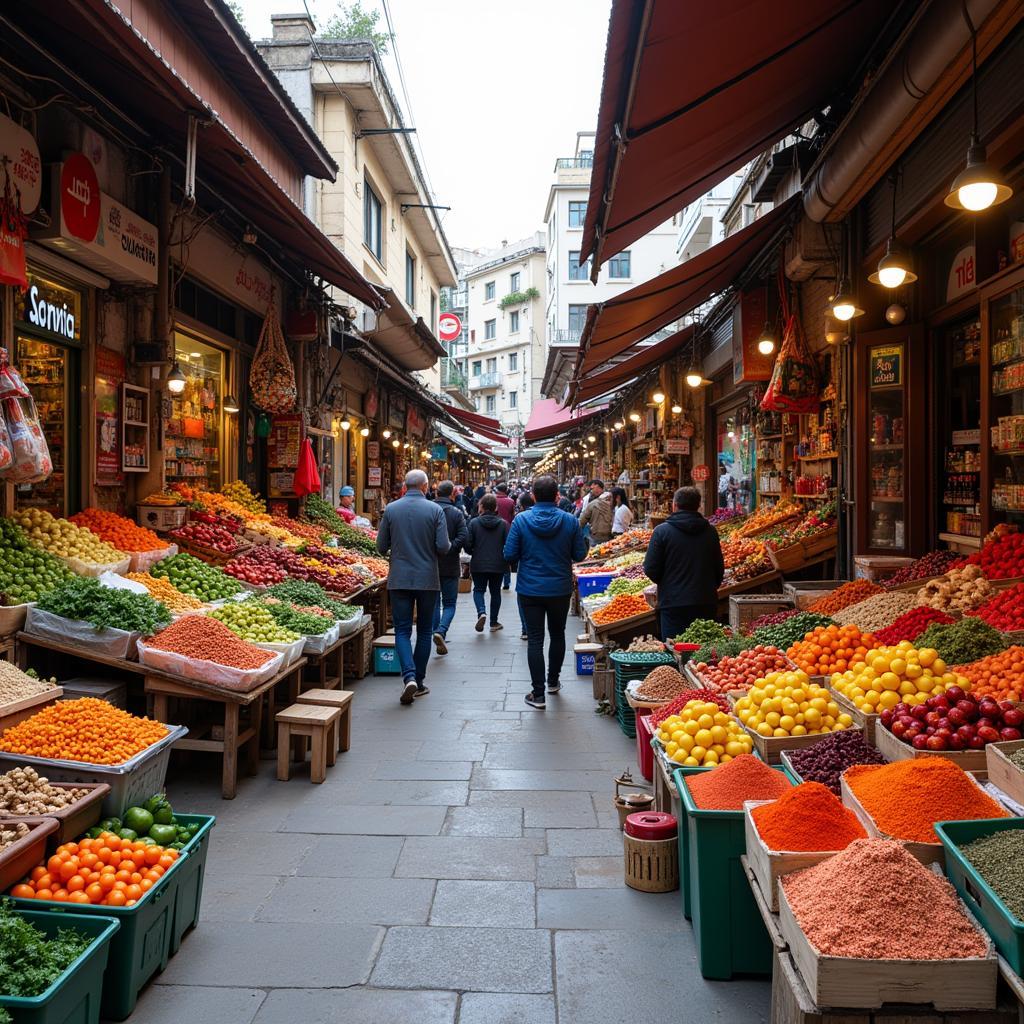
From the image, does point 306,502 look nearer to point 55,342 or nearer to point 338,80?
point 55,342

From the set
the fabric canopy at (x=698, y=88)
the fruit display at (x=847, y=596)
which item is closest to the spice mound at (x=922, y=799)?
the fabric canopy at (x=698, y=88)

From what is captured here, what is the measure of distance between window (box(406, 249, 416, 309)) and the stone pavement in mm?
21842

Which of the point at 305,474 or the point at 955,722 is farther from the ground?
the point at 305,474

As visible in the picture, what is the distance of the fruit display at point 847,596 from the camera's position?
24.4ft

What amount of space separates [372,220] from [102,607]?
688 inches

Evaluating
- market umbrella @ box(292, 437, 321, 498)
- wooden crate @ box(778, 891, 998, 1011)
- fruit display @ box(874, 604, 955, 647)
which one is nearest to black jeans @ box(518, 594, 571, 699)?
Result: fruit display @ box(874, 604, 955, 647)

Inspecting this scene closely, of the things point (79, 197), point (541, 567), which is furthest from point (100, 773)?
point (79, 197)

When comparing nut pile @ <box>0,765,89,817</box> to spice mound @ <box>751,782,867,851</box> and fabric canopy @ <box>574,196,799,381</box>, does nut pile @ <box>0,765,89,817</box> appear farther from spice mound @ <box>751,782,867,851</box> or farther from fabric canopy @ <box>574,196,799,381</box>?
fabric canopy @ <box>574,196,799,381</box>

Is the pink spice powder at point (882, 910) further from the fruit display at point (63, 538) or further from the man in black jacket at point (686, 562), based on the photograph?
the fruit display at point (63, 538)

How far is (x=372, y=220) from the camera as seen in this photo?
2114cm

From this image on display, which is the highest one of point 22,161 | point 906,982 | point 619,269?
point 619,269

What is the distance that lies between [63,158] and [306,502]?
7.26 metres

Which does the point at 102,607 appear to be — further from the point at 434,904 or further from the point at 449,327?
the point at 449,327

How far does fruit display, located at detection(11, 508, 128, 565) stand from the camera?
6324 millimetres
